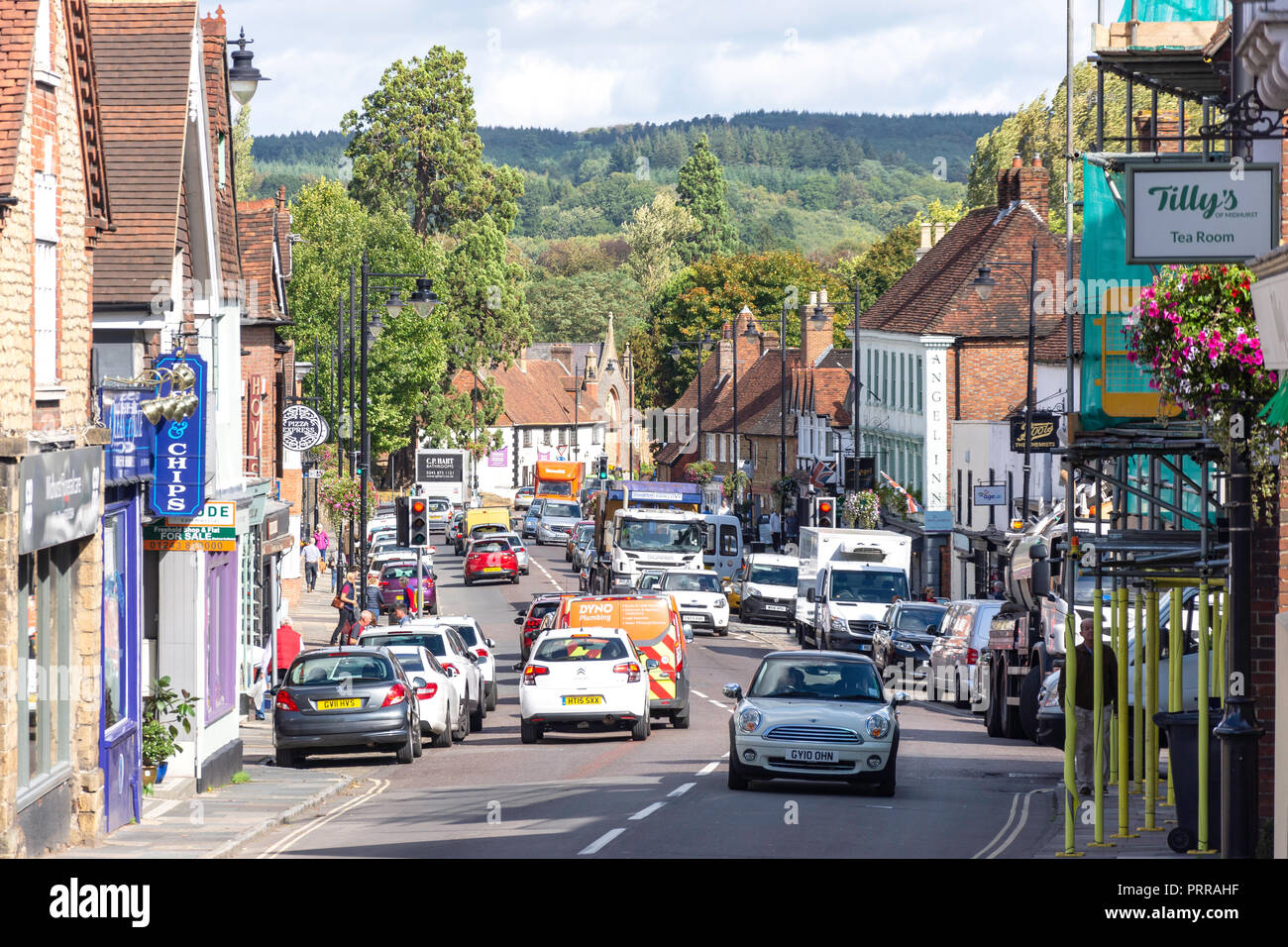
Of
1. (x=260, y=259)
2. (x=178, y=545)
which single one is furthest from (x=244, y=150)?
(x=178, y=545)

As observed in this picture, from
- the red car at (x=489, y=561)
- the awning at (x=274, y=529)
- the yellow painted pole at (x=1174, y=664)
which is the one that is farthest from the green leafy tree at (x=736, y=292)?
the yellow painted pole at (x=1174, y=664)

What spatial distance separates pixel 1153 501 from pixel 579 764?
9019 millimetres

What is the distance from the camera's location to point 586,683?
2625 centimetres

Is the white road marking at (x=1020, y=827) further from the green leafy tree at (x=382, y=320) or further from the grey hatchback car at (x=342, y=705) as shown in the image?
the green leafy tree at (x=382, y=320)

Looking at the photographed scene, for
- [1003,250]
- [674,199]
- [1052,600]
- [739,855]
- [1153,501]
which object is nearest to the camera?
[739,855]

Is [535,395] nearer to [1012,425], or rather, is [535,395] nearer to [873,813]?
[1012,425]

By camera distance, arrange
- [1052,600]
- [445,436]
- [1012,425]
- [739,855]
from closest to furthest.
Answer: [739,855]
[1052,600]
[1012,425]
[445,436]

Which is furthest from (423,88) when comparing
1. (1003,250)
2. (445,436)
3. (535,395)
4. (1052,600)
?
(1052,600)

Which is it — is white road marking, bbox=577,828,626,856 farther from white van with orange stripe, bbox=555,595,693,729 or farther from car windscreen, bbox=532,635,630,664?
white van with orange stripe, bbox=555,595,693,729

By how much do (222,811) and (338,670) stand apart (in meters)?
4.88

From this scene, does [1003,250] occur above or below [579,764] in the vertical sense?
above

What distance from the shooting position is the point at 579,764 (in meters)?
23.8

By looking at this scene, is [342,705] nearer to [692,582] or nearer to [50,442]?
[50,442]

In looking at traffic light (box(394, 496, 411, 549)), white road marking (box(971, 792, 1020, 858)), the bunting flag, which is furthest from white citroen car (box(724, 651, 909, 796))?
the bunting flag
